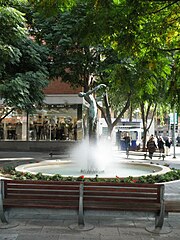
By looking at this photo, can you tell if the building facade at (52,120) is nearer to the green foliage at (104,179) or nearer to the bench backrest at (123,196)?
the green foliage at (104,179)

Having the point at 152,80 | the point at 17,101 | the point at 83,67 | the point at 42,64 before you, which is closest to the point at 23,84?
the point at 17,101

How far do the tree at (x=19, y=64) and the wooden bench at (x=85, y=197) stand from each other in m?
9.23

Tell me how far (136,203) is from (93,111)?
6723 millimetres

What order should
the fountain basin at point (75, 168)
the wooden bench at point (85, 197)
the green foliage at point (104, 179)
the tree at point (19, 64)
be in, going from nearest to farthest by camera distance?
the wooden bench at point (85, 197) → the green foliage at point (104, 179) → the fountain basin at point (75, 168) → the tree at point (19, 64)

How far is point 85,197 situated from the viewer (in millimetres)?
5699

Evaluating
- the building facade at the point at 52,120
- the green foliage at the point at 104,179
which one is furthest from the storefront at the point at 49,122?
the green foliage at the point at 104,179

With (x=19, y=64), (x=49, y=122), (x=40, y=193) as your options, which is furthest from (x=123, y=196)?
(x=49, y=122)

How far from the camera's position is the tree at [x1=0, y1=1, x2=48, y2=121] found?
14.0 m

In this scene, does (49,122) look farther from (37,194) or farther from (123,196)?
(123,196)

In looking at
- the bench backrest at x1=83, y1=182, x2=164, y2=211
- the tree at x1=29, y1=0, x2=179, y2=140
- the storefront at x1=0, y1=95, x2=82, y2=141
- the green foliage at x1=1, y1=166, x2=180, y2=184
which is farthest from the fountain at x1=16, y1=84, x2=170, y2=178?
the storefront at x1=0, y1=95, x2=82, y2=141

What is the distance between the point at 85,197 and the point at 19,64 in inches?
557

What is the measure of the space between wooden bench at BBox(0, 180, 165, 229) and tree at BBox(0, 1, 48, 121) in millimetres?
9232

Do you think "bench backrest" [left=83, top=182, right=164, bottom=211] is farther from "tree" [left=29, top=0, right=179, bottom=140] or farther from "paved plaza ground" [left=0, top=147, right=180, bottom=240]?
"tree" [left=29, top=0, right=179, bottom=140]

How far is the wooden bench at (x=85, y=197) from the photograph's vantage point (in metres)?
5.52
